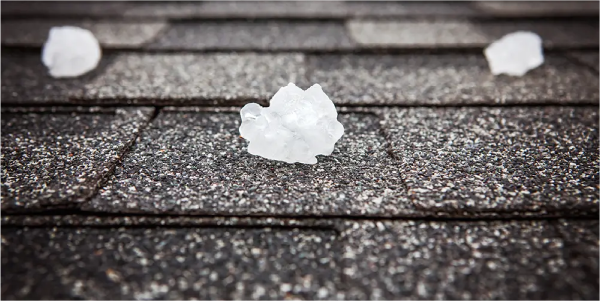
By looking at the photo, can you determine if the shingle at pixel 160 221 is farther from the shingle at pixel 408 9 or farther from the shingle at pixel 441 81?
the shingle at pixel 408 9

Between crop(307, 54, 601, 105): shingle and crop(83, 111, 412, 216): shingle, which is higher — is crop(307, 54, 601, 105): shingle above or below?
above

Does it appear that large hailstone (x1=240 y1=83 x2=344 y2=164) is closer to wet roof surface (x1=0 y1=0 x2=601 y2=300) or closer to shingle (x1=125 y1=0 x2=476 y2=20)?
wet roof surface (x1=0 y1=0 x2=601 y2=300)

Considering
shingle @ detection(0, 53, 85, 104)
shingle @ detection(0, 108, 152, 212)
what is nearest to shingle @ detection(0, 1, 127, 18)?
shingle @ detection(0, 53, 85, 104)

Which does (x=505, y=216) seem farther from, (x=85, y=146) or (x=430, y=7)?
(x=430, y=7)

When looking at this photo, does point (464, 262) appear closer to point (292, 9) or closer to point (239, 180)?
point (239, 180)

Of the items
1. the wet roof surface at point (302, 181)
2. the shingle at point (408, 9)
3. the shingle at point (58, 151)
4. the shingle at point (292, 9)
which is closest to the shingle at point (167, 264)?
the wet roof surface at point (302, 181)

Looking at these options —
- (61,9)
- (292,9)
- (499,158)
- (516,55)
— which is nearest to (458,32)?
(516,55)

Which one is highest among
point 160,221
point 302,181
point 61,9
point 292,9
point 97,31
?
point 61,9

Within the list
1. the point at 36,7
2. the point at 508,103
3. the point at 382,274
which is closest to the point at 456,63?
the point at 508,103
